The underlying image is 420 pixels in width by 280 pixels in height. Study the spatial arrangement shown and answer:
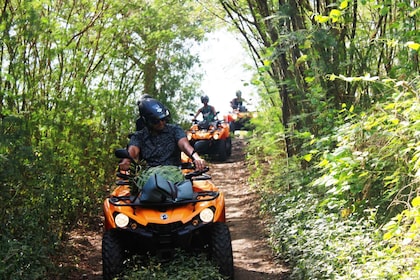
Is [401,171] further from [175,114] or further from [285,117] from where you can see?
[175,114]

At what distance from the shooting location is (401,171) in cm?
477

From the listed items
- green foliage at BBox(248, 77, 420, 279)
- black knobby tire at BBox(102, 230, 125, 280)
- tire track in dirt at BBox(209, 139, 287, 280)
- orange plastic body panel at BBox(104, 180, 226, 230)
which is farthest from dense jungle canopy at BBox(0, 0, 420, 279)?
orange plastic body panel at BBox(104, 180, 226, 230)

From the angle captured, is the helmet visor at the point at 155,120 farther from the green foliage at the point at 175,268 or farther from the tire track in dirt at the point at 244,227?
the tire track in dirt at the point at 244,227

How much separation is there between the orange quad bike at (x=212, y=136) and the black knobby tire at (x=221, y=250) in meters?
8.31

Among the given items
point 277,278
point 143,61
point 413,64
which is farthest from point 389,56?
point 143,61

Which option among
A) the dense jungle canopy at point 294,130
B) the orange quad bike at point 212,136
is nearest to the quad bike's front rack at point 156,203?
the dense jungle canopy at point 294,130

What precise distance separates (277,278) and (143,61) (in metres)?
8.17

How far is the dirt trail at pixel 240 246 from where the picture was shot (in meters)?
6.21

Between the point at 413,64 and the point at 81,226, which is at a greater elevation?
the point at 413,64

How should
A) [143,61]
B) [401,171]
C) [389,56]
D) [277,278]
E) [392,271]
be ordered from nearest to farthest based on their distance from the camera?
[392,271] → [401,171] → [277,278] → [389,56] → [143,61]

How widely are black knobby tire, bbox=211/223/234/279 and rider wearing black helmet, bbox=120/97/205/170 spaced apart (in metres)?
1.05

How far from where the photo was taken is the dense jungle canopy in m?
4.66

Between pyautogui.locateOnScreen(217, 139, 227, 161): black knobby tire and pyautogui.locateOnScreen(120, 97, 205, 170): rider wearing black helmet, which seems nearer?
pyautogui.locateOnScreen(120, 97, 205, 170): rider wearing black helmet

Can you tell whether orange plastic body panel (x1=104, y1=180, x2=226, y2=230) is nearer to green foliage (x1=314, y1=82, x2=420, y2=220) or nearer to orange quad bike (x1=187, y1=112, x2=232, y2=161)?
green foliage (x1=314, y1=82, x2=420, y2=220)
